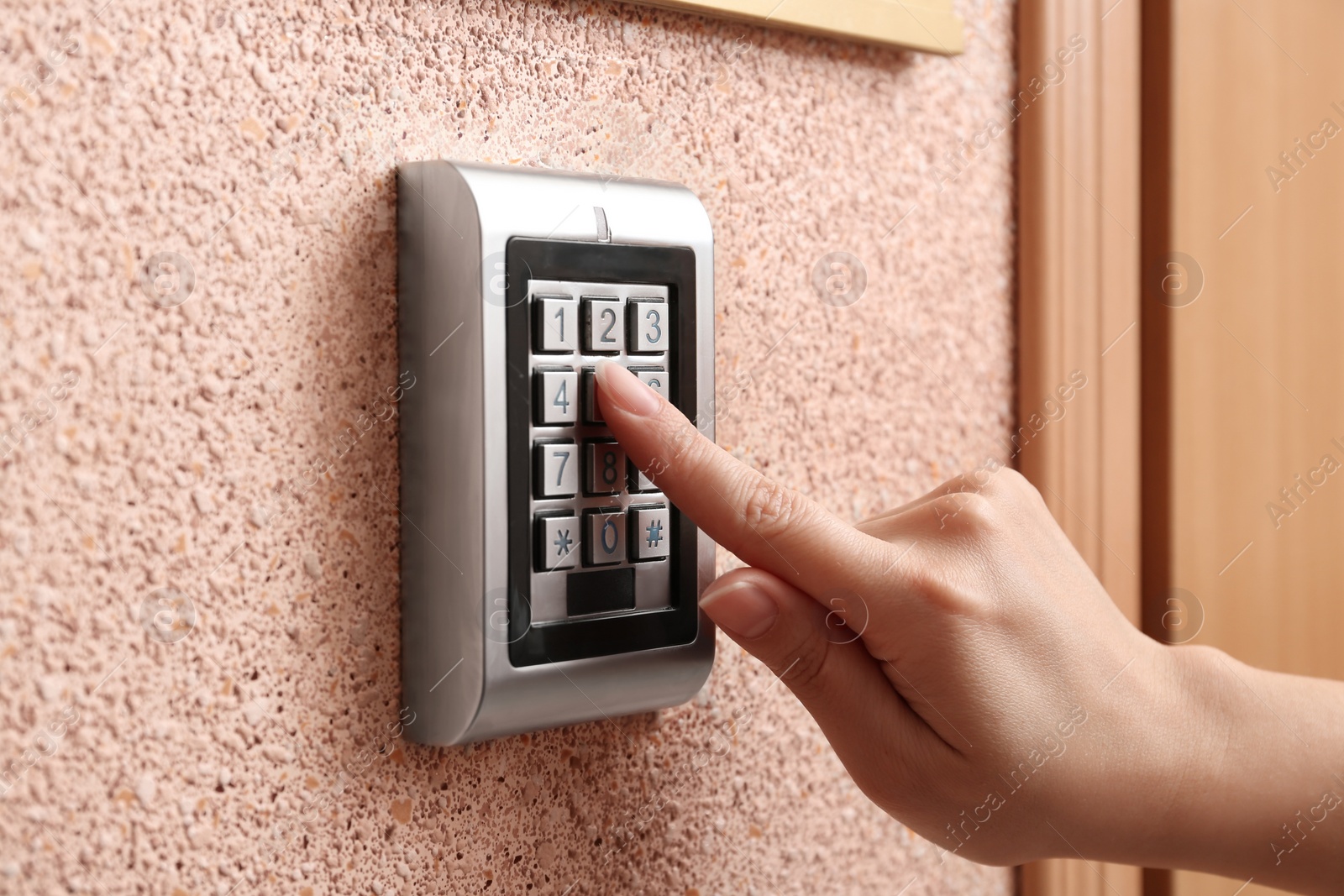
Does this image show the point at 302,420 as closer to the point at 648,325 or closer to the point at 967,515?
the point at 648,325

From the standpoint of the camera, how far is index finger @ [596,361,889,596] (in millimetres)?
432

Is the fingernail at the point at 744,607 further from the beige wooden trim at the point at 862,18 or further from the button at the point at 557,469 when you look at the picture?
the beige wooden trim at the point at 862,18

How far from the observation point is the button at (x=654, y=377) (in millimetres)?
459

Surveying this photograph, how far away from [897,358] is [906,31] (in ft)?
0.63

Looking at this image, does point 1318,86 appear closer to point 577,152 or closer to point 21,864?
point 577,152

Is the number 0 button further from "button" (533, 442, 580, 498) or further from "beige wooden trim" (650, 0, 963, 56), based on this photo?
"beige wooden trim" (650, 0, 963, 56)

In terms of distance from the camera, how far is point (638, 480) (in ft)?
1.49

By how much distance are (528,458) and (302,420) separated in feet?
0.31

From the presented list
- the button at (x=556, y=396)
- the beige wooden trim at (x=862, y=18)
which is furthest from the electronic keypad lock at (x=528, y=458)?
the beige wooden trim at (x=862, y=18)

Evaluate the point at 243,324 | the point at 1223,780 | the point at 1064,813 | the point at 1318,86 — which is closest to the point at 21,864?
the point at 243,324

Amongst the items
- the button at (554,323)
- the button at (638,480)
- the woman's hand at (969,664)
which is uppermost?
the button at (554,323)

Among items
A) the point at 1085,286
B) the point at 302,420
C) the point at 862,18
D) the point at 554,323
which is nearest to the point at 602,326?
the point at 554,323

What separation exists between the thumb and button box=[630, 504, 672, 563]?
0.10ft

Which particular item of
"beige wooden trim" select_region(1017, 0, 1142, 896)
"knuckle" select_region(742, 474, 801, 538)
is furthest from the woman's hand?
"beige wooden trim" select_region(1017, 0, 1142, 896)
